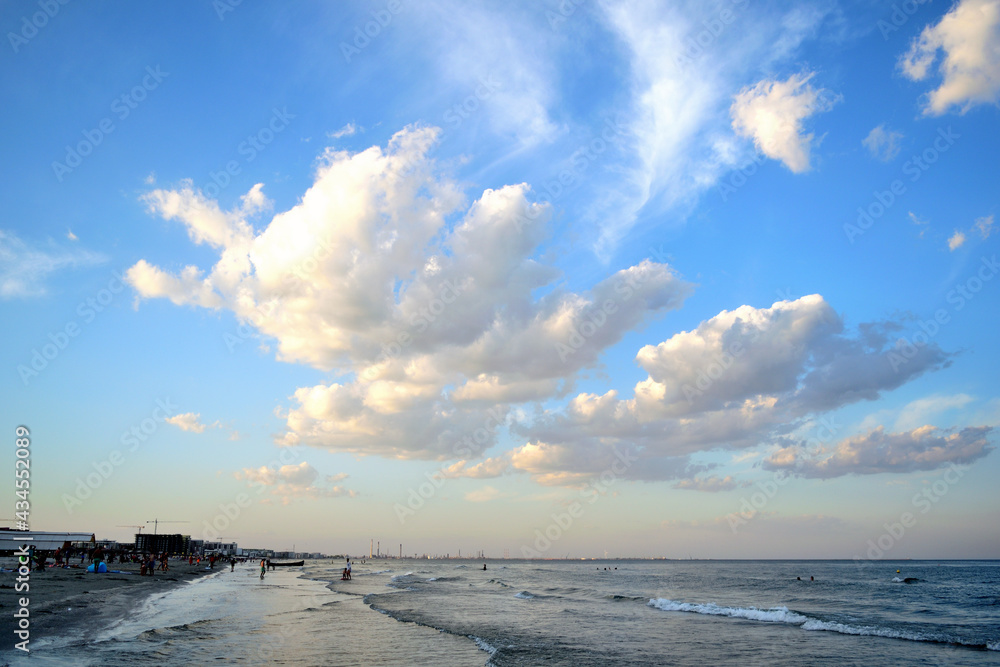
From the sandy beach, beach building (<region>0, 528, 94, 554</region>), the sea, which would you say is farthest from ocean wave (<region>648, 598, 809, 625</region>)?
beach building (<region>0, 528, 94, 554</region>)

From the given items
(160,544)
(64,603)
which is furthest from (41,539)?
(64,603)

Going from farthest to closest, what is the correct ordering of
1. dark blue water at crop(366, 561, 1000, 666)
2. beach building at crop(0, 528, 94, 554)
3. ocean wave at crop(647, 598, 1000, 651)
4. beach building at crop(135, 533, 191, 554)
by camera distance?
beach building at crop(135, 533, 191, 554) → beach building at crop(0, 528, 94, 554) → ocean wave at crop(647, 598, 1000, 651) → dark blue water at crop(366, 561, 1000, 666)

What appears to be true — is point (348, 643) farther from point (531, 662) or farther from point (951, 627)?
point (951, 627)

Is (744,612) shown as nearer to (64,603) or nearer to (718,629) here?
(718,629)

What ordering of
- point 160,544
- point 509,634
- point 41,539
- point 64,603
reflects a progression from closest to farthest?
1. point 509,634
2. point 64,603
3. point 41,539
4. point 160,544

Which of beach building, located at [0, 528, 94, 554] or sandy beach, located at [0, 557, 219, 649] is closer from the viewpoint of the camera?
sandy beach, located at [0, 557, 219, 649]

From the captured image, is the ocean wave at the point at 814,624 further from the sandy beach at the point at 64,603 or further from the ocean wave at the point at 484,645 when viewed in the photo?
the sandy beach at the point at 64,603

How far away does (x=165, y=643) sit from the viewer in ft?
72.5

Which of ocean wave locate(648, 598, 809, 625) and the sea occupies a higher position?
the sea

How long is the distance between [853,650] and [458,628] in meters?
20.5

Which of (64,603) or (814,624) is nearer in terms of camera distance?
(64,603)

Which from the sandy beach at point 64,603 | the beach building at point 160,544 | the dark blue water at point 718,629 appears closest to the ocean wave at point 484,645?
the dark blue water at point 718,629

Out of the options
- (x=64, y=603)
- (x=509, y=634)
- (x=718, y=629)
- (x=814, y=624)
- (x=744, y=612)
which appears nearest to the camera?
(x=509, y=634)

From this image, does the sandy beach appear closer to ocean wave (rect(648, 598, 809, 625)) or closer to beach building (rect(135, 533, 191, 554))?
ocean wave (rect(648, 598, 809, 625))
